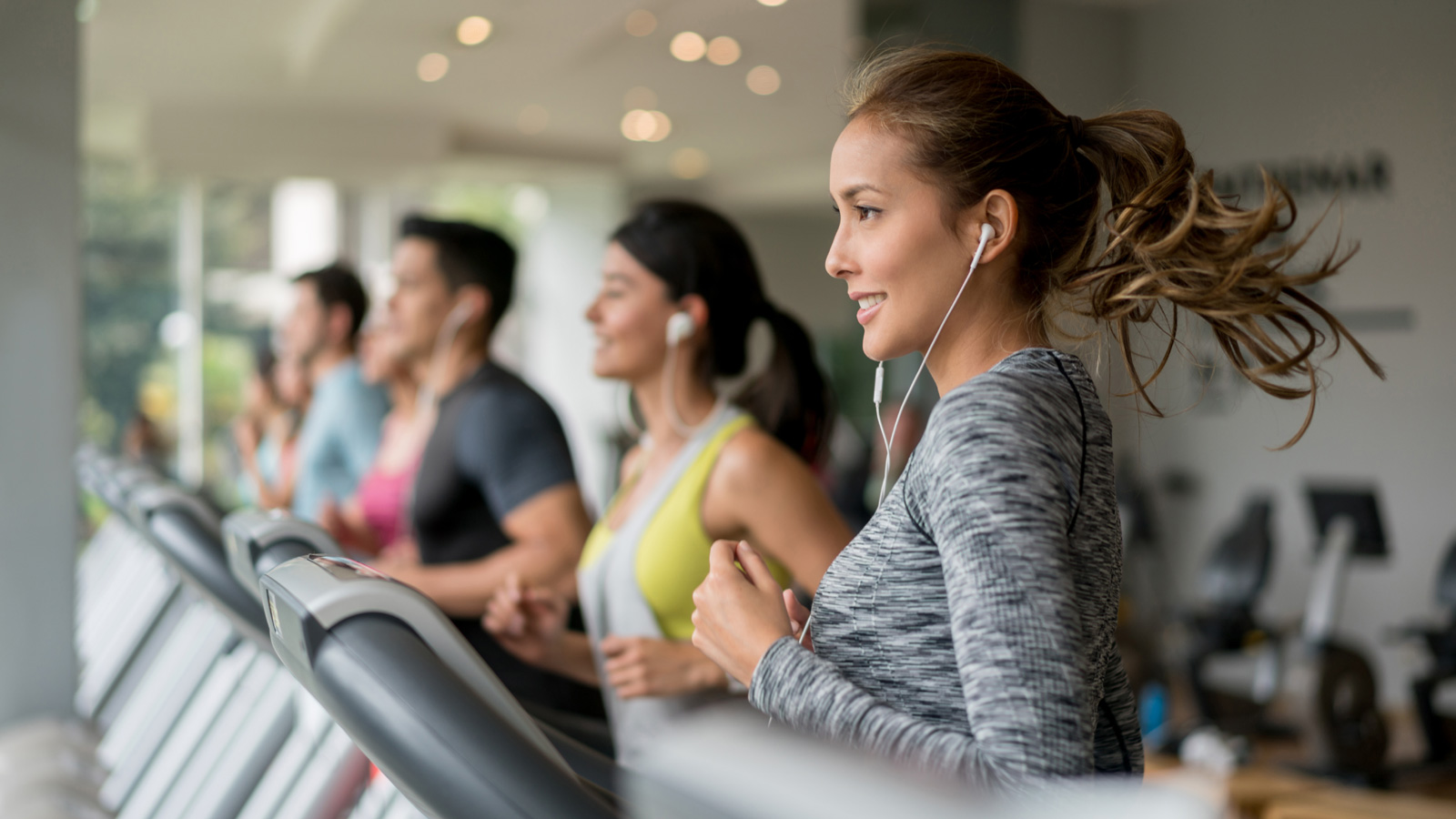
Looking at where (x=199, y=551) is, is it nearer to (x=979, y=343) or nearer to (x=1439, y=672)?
(x=979, y=343)

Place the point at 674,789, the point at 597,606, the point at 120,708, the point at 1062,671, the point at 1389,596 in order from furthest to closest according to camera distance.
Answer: the point at 1389,596, the point at 120,708, the point at 597,606, the point at 1062,671, the point at 674,789

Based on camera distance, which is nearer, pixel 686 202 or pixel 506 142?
pixel 686 202

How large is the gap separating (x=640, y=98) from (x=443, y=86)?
3.95 ft

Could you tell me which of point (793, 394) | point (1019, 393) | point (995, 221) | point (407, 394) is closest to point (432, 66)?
point (407, 394)

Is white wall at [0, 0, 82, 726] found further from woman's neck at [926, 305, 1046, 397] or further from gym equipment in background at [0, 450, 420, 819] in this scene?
woman's neck at [926, 305, 1046, 397]

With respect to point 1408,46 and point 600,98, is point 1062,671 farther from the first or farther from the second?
point 600,98

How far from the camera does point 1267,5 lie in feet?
20.8

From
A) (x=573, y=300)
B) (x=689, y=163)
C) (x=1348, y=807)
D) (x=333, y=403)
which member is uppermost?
(x=689, y=163)

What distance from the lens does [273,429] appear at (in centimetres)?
509

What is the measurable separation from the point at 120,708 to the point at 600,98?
5.37 m

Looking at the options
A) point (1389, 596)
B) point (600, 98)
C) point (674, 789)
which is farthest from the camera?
point (600, 98)

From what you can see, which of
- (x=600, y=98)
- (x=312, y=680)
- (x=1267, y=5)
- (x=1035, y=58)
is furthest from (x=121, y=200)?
(x=312, y=680)

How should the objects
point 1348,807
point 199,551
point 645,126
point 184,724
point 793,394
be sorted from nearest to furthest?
1. point 199,551
2. point 793,394
3. point 184,724
4. point 1348,807
5. point 645,126

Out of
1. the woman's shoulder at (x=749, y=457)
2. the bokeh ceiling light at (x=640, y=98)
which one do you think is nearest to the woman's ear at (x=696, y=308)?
the woman's shoulder at (x=749, y=457)
